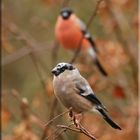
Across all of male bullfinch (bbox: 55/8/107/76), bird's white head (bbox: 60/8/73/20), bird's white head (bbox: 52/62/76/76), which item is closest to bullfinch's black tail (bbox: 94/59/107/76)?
male bullfinch (bbox: 55/8/107/76)

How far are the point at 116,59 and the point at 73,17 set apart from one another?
1037 millimetres

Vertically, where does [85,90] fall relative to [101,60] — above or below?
below

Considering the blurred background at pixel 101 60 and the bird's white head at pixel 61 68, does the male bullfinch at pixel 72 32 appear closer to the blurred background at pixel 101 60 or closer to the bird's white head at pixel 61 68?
the blurred background at pixel 101 60

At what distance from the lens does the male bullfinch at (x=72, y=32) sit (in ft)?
17.9

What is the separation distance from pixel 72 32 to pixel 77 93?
294 centimetres

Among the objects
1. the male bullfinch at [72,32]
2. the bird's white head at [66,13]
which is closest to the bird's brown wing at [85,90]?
the male bullfinch at [72,32]

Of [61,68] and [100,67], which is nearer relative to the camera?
[61,68]

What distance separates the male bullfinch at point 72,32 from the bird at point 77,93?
2.68 m

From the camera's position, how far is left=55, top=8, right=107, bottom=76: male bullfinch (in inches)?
214

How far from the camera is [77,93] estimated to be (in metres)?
2.69

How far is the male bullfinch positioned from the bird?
8.81 feet

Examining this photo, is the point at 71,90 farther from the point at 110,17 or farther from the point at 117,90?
the point at 110,17

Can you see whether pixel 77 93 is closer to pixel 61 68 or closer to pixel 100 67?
pixel 61 68

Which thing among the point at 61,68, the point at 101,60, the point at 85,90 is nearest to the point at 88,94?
the point at 85,90
